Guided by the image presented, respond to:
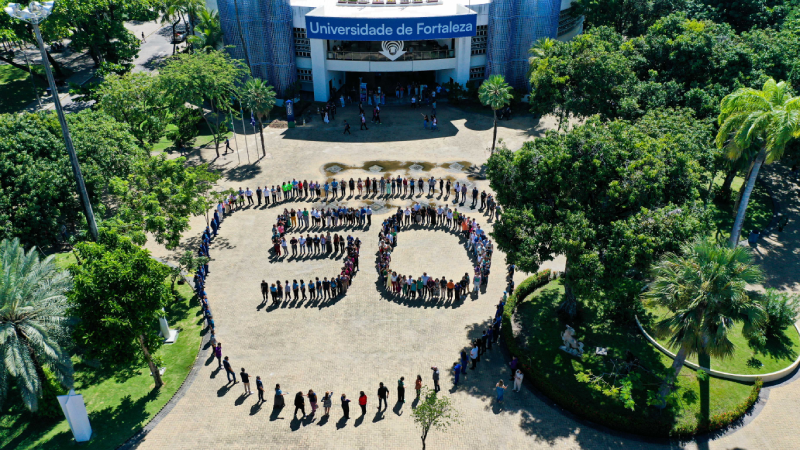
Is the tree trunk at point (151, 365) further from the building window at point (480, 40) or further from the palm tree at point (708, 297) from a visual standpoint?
the building window at point (480, 40)

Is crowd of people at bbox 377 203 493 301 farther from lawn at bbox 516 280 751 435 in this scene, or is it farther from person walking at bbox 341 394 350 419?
person walking at bbox 341 394 350 419

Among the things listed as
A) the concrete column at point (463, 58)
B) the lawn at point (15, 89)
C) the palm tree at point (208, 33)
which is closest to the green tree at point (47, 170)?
the palm tree at point (208, 33)

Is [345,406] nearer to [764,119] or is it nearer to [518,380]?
[518,380]

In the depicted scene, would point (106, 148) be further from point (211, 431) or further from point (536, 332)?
point (536, 332)

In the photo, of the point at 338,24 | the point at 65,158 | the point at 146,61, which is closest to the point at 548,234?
the point at 65,158

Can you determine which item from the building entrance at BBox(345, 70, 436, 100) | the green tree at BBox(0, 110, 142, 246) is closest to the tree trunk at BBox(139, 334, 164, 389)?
the green tree at BBox(0, 110, 142, 246)

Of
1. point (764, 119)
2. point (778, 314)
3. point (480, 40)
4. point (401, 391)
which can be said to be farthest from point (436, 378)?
point (480, 40)

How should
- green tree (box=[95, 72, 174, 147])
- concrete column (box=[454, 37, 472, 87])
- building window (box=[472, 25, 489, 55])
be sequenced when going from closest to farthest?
green tree (box=[95, 72, 174, 147]) < concrete column (box=[454, 37, 472, 87]) < building window (box=[472, 25, 489, 55])
